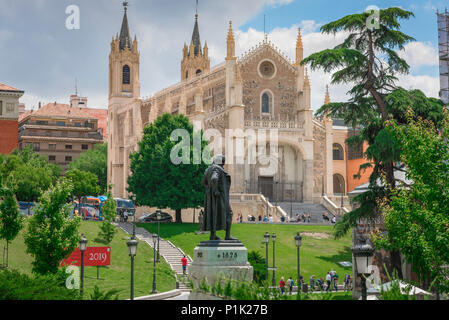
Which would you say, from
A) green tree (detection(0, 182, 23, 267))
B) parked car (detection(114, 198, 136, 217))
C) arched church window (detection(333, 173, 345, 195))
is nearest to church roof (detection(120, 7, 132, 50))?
parked car (detection(114, 198, 136, 217))

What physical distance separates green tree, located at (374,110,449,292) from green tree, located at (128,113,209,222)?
88.8ft

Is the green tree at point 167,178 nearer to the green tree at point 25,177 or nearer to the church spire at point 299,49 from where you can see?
the green tree at point 25,177

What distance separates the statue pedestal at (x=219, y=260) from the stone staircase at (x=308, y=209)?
3808 cm

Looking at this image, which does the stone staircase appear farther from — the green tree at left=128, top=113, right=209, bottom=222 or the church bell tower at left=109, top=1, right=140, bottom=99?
the church bell tower at left=109, top=1, right=140, bottom=99

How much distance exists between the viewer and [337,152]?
73188 millimetres

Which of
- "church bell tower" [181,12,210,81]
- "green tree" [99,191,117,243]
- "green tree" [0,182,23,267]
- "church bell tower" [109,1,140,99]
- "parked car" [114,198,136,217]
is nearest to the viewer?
"green tree" [0,182,23,267]

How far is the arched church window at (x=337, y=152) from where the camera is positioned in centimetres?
7281

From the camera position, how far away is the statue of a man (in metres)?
14.5

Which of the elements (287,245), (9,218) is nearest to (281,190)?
(287,245)

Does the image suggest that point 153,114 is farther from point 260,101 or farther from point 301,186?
point 301,186

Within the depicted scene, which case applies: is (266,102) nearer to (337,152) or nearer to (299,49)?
(299,49)
